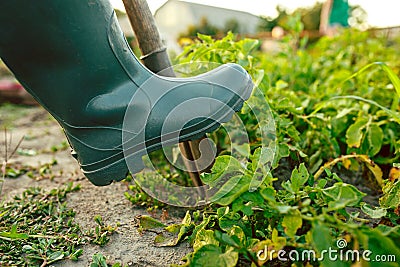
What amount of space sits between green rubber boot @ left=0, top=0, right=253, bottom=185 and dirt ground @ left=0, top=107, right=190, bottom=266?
0.18 m

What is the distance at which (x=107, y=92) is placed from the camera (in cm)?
104

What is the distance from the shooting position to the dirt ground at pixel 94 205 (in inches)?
41.0

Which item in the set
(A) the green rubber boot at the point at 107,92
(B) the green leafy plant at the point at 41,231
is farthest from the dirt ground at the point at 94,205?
(A) the green rubber boot at the point at 107,92

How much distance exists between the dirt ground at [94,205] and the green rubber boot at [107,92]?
0.60ft

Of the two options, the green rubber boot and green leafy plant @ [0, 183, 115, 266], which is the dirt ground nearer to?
green leafy plant @ [0, 183, 115, 266]

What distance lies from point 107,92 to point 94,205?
1.51ft

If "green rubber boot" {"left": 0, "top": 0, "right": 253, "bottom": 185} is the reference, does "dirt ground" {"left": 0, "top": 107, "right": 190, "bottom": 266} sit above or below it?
below

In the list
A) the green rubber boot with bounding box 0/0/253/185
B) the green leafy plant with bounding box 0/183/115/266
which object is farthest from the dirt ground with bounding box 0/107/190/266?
the green rubber boot with bounding box 0/0/253/185

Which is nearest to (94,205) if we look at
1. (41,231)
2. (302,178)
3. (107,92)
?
(41,231)

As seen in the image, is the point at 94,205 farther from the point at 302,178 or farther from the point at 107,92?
the point at 302,178

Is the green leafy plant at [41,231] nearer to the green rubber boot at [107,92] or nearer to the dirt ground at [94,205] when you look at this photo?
the dirt ground at [94,205]

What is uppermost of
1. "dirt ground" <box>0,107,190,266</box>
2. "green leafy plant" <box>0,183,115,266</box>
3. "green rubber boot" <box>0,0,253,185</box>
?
"green rubber boot" <box>0,0,253,185</box>

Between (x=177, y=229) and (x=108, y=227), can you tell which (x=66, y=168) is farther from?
(x=177, y=229)

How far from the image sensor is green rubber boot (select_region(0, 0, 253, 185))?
95cm
